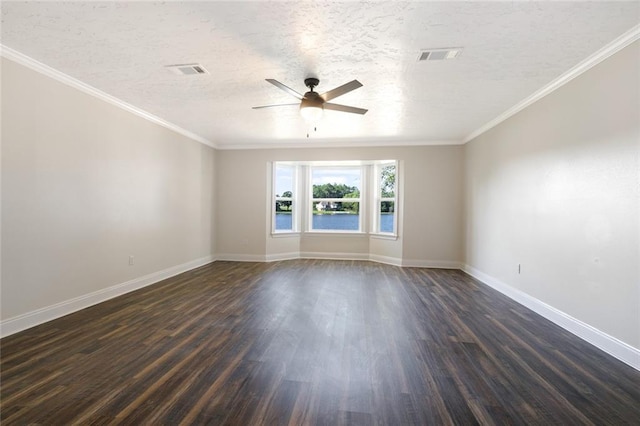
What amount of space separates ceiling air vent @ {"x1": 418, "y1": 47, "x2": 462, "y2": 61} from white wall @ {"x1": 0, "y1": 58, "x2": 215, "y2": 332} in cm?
368

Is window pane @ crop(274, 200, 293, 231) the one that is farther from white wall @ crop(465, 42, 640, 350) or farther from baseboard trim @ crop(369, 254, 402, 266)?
white wall @ crop(465, 42, 640, 350)

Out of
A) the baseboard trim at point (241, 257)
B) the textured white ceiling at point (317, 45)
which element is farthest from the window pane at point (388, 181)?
the baseboard trim at point (241, 257)

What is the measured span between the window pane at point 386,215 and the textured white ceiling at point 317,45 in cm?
286

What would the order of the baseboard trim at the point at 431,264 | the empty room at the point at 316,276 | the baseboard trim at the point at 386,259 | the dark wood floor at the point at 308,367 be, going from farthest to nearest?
the baseboard trim at the point at 386,259 → the baseboard trim at the point at 431,264 → the empty room at the point at 316,276 → the dark wood floor at the point at 308,367

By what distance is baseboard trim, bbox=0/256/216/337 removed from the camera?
2.60 m

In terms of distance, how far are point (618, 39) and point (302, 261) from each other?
5.50 meters

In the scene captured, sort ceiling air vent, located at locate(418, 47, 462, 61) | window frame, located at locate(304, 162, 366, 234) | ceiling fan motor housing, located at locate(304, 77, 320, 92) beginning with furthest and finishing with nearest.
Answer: window frame, located at locate(304, 162, 366, 234) < ceiling fan motor housing, located at locate(304, 77, 320, 92) < ceiling air vent, located at locate(418, 47, 462, 61)

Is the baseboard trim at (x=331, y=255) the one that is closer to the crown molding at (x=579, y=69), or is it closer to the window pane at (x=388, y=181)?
the window pane at (x=388, y=181)

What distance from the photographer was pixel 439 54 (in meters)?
2.52

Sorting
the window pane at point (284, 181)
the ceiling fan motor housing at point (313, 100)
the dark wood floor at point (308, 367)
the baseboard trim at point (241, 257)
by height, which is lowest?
the dark wood floor at point (308, 367)

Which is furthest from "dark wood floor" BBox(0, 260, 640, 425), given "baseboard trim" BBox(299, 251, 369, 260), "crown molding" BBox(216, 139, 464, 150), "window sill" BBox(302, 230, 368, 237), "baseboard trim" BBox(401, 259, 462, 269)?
"crown molding" BBox(216, 139, 464, 150)

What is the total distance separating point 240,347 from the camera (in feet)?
8.01

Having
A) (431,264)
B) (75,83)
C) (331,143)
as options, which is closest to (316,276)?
(431,264)

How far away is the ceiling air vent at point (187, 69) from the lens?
9.18ft
